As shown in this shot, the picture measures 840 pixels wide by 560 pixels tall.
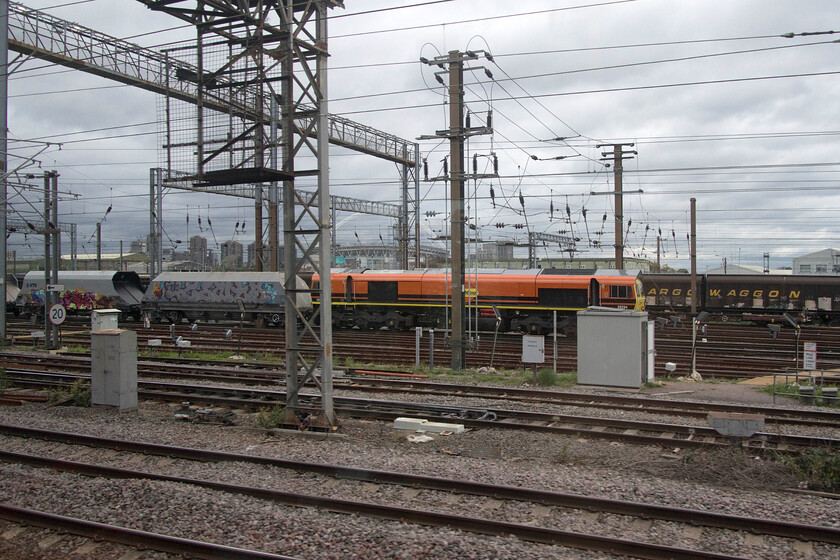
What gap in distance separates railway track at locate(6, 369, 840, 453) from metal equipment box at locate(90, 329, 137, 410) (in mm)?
1235

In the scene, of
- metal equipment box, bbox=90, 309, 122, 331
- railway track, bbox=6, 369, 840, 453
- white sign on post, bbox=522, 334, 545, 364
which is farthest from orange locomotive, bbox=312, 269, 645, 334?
metal equipment box, bbox=90, 309, 122, 331

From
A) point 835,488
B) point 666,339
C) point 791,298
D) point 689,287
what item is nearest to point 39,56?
point 835,488

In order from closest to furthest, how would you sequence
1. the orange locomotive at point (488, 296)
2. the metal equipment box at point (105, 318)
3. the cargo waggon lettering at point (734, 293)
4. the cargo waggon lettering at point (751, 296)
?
the metal equipment box at point (105, 318)
the orange locomotive at point (488, 296)
the cargo waggon lettering at point (751, 296)
the cargo waggon lettering at point (734, 293)

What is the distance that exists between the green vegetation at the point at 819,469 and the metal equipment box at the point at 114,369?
11572 mm

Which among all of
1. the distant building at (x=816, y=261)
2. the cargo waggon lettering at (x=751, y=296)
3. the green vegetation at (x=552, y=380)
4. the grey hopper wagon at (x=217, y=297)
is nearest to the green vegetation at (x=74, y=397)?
the green vegetation at (x=552, y=380)

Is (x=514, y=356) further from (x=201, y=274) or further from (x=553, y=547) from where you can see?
(x=201, y=274)

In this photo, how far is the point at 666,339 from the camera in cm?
2566

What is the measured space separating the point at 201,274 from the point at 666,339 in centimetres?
2394

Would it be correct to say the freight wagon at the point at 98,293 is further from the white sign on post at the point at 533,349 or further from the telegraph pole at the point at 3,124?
the white sign on post at the point at 533,349

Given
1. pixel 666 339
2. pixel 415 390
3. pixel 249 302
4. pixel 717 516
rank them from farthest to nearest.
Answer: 1. pixel 249 302
2. pixel 666 339
3. pixel 415 390
4. pixel 717 516

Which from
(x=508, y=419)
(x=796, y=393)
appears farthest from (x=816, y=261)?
(x=508, y=419)

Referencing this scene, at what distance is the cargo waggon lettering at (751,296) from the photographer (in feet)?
112

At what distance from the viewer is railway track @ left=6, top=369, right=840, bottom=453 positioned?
9.79 metres

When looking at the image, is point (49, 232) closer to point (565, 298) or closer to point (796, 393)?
point (565, 298)
